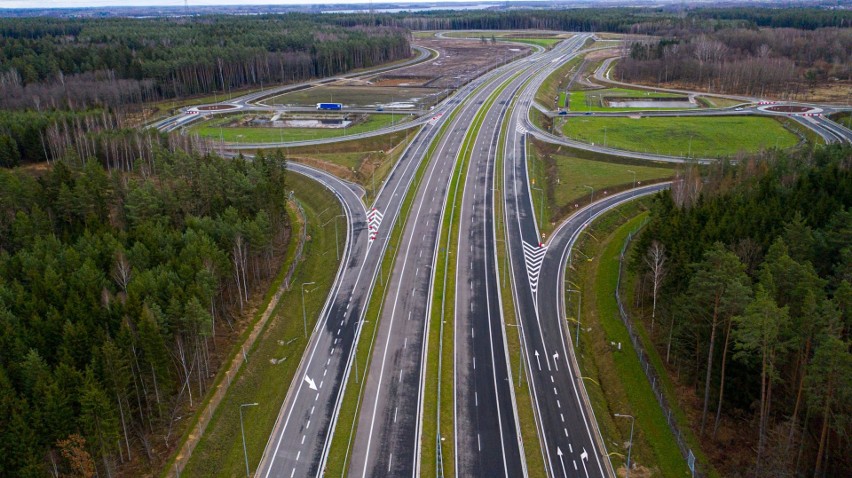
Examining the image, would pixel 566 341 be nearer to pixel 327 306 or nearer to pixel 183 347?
pixel 327 306

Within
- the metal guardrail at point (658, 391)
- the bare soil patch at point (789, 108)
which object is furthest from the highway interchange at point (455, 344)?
the bare soil patch at point (789, 108)

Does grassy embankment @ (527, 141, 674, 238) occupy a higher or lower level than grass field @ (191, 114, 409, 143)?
lower

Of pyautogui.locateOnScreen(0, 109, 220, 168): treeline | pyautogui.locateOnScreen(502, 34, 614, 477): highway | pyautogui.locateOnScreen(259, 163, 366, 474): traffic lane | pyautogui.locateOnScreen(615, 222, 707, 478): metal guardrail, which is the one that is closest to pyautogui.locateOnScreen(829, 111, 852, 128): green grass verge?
pyautogui.locateOnScreen(502, 34, 614, 477): highway

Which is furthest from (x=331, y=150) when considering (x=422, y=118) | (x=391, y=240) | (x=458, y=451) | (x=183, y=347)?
(x=458, y=451)

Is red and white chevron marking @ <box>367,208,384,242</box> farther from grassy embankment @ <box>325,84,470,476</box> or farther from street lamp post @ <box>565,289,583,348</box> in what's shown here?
street lamp post @ <box>565,289,583,348</box>

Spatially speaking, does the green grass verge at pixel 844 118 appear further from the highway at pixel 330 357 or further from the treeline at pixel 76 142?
the treeline at pixel 76 142

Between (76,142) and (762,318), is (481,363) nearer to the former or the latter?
(762,318)
